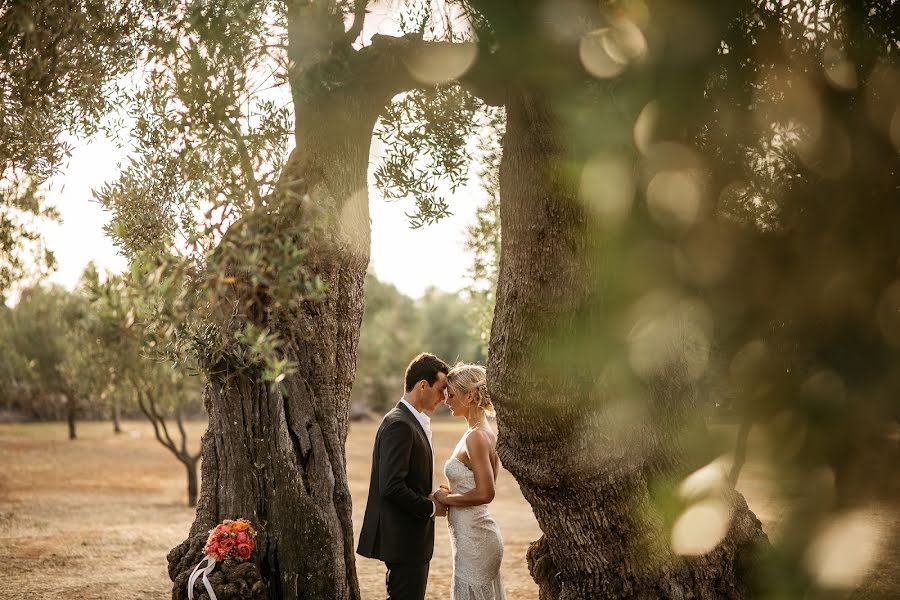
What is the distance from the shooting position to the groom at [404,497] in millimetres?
6477

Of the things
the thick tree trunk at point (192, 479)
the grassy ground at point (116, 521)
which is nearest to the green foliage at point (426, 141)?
the grassy ground at point (116, 521)

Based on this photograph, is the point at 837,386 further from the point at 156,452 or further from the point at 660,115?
the point at 156,452

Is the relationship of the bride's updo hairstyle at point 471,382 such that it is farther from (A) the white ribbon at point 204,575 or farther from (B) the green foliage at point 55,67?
(B) the green foliage at point 55,67

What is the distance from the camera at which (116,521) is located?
776 inches

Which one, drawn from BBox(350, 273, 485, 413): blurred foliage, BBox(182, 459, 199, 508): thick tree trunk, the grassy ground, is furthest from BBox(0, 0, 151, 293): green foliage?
BBox(350, 273, 485, 413): blurred foliage

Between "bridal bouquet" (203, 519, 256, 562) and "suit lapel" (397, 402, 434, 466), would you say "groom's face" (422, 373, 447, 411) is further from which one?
"bridal bouquet" (203, 519, 256, 562)

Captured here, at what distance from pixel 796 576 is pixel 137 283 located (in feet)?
19.8

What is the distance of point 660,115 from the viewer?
758 centimetres

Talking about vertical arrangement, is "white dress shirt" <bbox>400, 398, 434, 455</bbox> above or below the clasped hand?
above

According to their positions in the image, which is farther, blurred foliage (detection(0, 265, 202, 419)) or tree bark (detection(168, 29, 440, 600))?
tree bark (detection(168, 29, 440, 600))

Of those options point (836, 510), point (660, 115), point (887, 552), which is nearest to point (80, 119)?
point (660, 115)

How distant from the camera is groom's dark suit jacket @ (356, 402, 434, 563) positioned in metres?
6.46

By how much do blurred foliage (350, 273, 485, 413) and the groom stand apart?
68.7 feet

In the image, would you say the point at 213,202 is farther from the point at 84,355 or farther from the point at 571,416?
the point at 84,355
